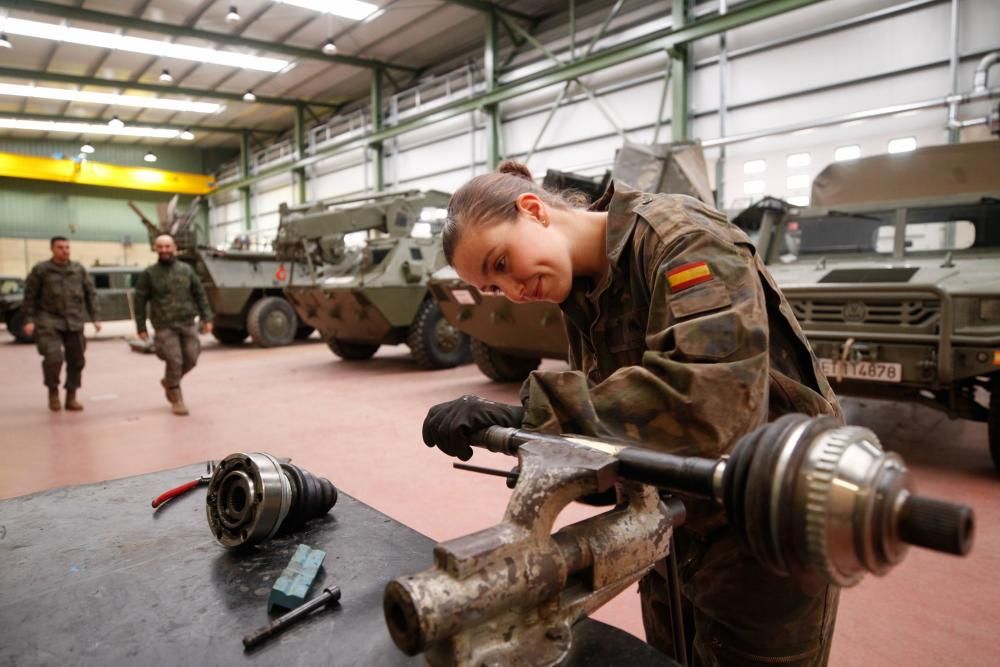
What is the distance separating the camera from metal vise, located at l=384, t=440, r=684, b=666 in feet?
2.15

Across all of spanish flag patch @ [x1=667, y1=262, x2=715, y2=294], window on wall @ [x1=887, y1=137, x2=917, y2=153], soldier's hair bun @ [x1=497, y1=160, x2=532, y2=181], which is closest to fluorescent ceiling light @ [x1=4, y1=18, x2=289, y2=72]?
window on wall @ [x1=887, y1=137, x2=917, y2=153]

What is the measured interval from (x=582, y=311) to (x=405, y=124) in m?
13.4

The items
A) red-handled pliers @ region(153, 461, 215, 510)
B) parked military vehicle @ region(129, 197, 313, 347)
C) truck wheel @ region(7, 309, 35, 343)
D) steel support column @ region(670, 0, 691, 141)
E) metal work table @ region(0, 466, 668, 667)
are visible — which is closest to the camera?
metal work table @ region(0, 466, 668, 667)

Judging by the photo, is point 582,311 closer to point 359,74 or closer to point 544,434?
point 544,434

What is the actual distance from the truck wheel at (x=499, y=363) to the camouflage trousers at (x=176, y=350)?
2.62 m

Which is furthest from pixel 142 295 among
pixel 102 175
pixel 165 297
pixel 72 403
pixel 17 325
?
pixel 102 175

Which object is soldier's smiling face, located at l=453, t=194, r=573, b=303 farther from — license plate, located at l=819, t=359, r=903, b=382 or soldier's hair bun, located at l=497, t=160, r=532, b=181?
license plate, located at l=819, t=359, r=903, b=382

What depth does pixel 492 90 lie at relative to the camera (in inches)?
469

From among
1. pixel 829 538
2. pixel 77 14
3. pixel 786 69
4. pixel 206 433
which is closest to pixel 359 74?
pixel 77 14

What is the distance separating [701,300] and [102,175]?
81.3ft

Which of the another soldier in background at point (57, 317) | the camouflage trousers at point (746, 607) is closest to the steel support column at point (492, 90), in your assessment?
the another soldier in background at point (57, 317)

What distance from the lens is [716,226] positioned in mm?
1145

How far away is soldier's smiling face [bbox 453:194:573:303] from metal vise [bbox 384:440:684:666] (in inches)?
17.3

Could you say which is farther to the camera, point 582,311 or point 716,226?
point 582,311
